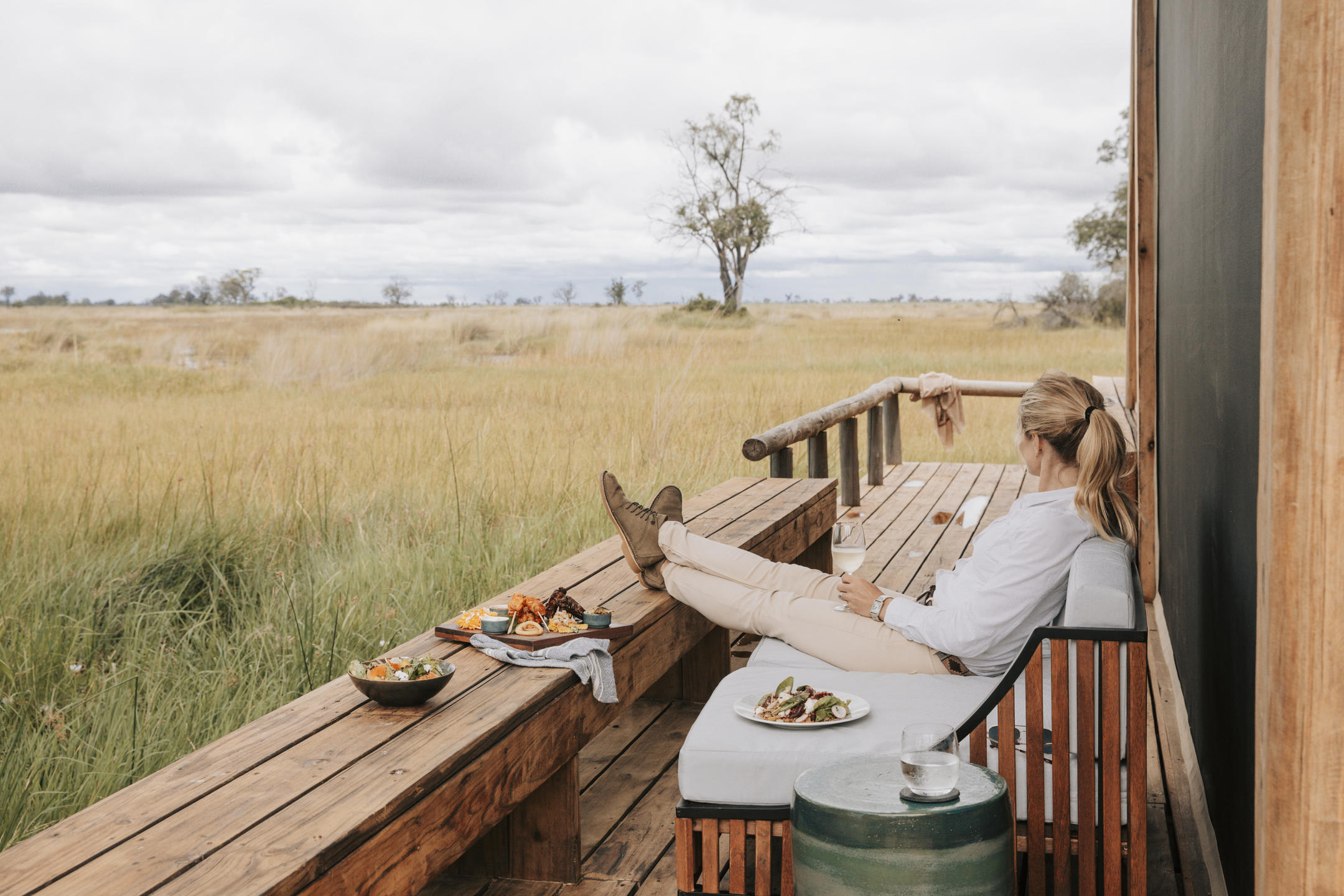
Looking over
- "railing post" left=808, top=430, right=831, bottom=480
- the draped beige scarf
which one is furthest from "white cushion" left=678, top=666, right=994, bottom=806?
the draped beige scarf

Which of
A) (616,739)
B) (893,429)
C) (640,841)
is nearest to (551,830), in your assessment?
(640,841)

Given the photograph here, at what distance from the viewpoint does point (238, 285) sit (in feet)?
73.7

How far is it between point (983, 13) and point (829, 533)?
22460 mm

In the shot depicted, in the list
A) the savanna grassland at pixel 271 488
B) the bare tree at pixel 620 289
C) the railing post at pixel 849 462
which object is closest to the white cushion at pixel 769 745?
the savanna grassland at pixel 271 488

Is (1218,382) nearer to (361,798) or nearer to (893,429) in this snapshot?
(361,798)

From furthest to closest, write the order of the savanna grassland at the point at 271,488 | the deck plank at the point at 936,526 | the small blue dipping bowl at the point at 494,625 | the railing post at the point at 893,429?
the railing post at the point at 893,429 → the deck plank at the point at 936,526 → the savanna grassland at the point at 271,488 → the small blue dipping bowl at the point at 494,625

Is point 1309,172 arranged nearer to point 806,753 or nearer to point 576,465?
point 806,753

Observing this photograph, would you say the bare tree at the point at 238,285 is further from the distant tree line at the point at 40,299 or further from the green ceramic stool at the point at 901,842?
the green ceramic stool at the point at 901,842

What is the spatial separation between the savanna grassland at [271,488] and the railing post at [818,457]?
713 millimetres

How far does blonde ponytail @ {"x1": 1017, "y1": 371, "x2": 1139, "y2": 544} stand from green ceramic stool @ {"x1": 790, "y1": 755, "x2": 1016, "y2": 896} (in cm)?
88

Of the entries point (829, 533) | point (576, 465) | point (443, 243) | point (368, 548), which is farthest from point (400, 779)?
point (443, 243)

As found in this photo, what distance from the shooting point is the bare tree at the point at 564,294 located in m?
19.1

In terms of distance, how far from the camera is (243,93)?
23.2m

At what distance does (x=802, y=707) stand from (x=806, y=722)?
5cm
